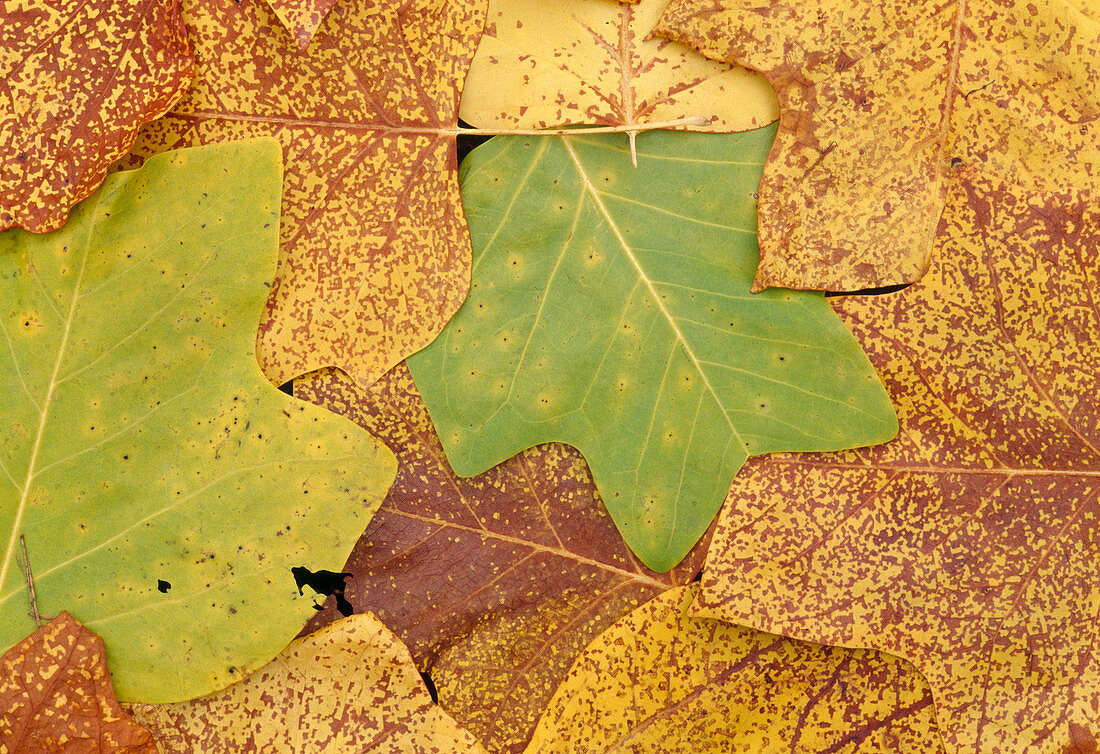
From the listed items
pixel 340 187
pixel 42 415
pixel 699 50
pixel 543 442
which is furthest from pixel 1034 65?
pixel 42 415

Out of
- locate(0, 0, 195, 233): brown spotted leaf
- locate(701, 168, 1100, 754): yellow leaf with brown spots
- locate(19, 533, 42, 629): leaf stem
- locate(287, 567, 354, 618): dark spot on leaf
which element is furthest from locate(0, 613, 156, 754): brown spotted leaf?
locate(701, 168, 1100, 754): yellow leaf with brown spots

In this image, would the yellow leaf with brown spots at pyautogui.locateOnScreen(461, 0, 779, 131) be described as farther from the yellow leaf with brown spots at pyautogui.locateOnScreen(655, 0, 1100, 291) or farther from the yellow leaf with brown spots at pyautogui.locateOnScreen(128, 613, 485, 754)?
the yellow leaf with brown spots at pyautogui.locateOnScreen(128, 613, 485, 754)

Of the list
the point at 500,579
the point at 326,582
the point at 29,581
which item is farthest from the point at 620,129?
the point at 29,581

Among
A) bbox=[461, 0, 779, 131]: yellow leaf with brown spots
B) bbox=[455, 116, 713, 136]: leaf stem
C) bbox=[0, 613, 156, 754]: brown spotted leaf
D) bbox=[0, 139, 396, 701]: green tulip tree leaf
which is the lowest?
bbox=[0, 613, 156, 754]: brown spotted leaf

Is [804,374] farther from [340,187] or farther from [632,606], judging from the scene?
[340,187]

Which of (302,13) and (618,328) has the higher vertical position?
(302,13)

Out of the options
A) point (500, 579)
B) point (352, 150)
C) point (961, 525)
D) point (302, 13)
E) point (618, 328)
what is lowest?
point (500, 579)

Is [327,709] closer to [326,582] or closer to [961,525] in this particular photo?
[326,582]
